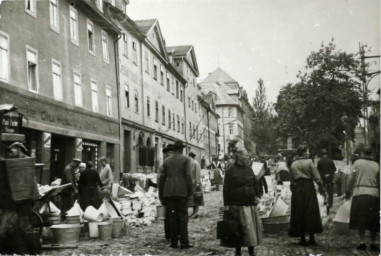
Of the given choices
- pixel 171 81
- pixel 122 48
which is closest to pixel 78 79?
pixel 122 48

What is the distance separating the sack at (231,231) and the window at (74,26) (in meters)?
14.6

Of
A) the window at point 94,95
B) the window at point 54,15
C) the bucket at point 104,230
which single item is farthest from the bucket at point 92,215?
the window at point 94,95

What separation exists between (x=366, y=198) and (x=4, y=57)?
36.5ft

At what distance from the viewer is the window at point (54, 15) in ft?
61.2

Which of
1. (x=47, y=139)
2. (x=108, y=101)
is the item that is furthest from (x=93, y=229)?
(x=108, y=101)

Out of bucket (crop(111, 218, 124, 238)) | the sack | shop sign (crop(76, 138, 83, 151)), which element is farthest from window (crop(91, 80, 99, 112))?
the sack

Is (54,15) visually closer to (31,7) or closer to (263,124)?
(31,7)

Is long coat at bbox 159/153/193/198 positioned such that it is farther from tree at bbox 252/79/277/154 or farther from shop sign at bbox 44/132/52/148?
tree at bbox 252/79/277/154

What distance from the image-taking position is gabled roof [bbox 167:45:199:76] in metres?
44.2

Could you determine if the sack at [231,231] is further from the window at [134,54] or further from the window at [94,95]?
the window at [134,54]

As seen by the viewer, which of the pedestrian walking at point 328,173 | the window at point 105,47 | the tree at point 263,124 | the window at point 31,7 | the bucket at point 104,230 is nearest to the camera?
the bucket at point 104,230

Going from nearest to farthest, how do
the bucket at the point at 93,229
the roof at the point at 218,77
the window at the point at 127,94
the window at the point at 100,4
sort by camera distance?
the bucket at the point at 93,229 < the window at the point at 100,4 < the window at the point at 127,94 < the roof at the point at 218,77

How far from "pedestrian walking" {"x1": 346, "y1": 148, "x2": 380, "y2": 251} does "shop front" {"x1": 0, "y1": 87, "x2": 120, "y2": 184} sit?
351 inches

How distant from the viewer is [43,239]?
1022 centimetres
